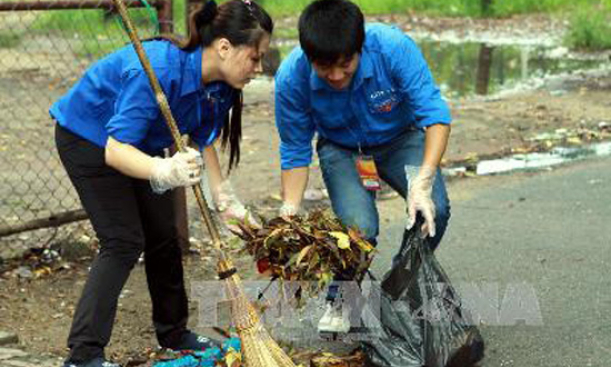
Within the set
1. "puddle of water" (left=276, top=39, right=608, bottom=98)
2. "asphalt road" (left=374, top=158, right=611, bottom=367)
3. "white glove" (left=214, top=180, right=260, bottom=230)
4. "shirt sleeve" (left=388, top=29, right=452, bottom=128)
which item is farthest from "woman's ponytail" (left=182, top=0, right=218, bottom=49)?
"puddle of water" (left=276, top=39, right=608, bottom=98)

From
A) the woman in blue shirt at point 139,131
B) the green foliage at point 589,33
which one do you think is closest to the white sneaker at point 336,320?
the woman in blue shirt at point 139,131

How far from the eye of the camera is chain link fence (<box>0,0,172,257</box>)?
5.45 m

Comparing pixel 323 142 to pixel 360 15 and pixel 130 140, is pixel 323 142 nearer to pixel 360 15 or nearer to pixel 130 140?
pixel 360 15

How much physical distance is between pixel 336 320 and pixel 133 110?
1254 millimetres

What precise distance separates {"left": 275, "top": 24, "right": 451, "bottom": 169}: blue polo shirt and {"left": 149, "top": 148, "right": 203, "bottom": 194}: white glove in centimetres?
78

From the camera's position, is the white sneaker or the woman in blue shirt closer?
the woman in blue shirt

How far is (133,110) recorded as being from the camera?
3738mm

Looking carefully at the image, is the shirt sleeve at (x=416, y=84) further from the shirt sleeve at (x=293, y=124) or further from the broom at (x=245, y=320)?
the broom at (x=245, y=320)

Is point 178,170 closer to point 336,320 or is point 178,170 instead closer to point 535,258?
point 336,320

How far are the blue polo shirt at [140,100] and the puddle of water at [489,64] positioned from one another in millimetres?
6881

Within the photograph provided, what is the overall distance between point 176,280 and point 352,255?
2.85 ft

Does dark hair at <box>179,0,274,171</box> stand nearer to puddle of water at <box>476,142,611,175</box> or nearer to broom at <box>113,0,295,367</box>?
broom at <box>113,0,295,367</box>

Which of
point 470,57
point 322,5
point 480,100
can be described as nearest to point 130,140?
point 322,5

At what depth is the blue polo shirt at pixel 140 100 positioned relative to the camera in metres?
3.76
